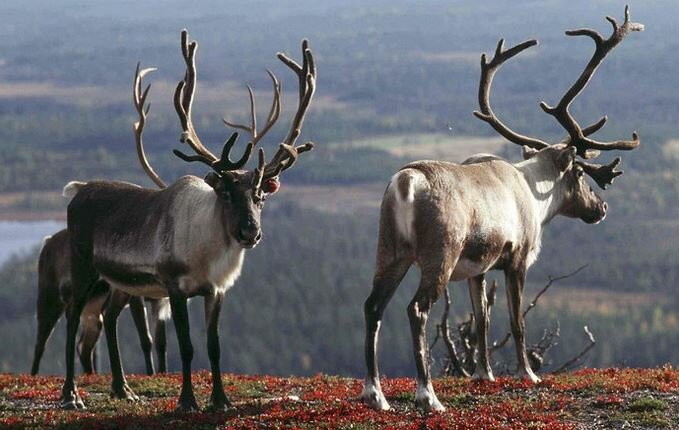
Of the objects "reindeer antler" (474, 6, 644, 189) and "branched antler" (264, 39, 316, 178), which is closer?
"branched antler" (264, 39, 316, 178)

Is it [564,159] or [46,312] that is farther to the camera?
[46,312]

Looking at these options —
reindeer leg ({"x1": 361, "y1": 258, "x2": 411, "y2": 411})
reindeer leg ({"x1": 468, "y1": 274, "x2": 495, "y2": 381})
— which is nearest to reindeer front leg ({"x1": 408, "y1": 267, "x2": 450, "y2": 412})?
reindeer leg ({"x1": 361, "y1": 258, "x2": 411, "y2": 411})

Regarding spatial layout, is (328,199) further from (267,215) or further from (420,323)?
(420,323)

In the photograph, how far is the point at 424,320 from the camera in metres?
13.0

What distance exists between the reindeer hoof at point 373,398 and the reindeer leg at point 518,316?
2.08m

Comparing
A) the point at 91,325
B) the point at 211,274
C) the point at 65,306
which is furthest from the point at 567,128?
the point at 65,306

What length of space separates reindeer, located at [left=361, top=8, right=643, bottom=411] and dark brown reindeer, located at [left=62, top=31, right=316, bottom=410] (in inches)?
49.0

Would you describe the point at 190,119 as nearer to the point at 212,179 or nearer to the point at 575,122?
the point at 212,179

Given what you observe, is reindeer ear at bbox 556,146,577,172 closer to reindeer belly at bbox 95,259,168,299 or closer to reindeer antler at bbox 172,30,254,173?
reindeer antler at bbox 172,30,254,173

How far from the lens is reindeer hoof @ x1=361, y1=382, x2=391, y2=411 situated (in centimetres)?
1316

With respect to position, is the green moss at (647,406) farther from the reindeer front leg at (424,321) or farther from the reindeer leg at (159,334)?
the reindeer leg at (159,334)

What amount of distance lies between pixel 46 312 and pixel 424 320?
26.5 ft

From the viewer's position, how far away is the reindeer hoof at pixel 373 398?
13.2 meters

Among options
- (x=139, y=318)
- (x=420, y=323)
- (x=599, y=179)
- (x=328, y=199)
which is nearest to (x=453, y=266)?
(x=420, y=323)
